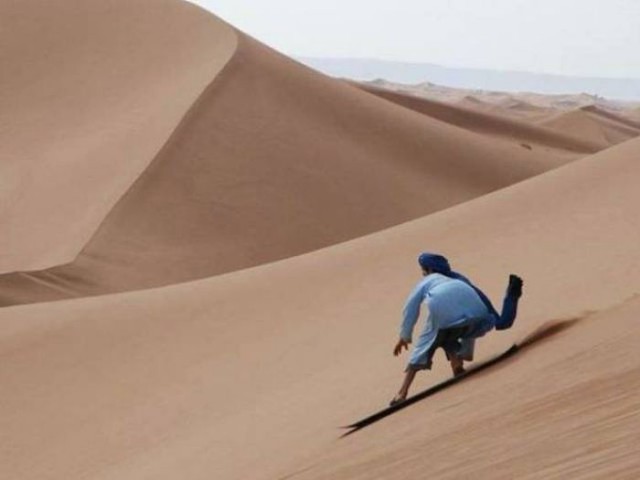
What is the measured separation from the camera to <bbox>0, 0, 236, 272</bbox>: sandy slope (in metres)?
23.2

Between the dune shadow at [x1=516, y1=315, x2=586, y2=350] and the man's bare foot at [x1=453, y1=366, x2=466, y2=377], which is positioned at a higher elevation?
the dune shadow at [x1=516, y1=315, x2=586, y2=350]

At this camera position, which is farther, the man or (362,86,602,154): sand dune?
(362,86,602,154): sand dune

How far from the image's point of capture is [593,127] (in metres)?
55.1

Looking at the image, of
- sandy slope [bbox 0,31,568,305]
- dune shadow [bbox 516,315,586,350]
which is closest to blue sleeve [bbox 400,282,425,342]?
dune shadow [bbox 516,315,586,350]

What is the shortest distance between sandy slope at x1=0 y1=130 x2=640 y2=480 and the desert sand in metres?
0.03

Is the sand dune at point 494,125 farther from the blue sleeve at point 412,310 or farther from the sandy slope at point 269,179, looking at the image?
the blue sleeve at point 412,310

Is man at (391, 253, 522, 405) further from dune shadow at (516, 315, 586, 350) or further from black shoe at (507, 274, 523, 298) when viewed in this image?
dune shadow at (516, 315, 586, 350)

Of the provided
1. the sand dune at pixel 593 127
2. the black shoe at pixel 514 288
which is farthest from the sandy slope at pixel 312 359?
the sand dune at pixel 593 127

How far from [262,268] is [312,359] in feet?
15.1

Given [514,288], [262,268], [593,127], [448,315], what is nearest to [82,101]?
[262,268]

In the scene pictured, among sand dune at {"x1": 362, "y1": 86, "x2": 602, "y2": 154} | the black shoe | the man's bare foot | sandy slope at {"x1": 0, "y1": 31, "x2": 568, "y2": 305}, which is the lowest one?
the man's bare foot

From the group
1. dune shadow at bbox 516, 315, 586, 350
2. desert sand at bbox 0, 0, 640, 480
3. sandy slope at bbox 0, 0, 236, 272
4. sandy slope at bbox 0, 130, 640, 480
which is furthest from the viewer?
sandy slope at bbox 0, 0, 236, 272

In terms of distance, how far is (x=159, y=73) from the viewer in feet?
107

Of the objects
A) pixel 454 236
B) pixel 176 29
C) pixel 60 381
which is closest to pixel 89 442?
pixel 60 381
